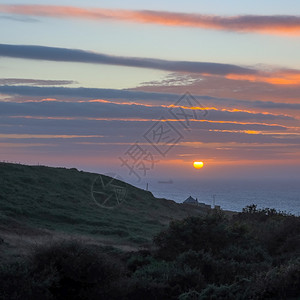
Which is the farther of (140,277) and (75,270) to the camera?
(140,277)

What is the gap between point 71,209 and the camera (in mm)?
44594

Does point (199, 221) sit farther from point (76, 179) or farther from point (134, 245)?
point (76, 179)

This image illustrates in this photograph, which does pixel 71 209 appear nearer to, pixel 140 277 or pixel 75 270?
pixel 140 277

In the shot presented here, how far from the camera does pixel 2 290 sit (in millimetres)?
12500

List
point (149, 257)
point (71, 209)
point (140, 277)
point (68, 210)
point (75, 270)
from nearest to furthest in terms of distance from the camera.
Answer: point (75, 270), point (140, 277), point (149, 257), point (68, 210), point (71, 209)

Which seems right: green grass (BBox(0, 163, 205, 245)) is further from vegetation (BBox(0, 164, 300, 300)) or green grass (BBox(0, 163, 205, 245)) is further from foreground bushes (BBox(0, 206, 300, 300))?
foreground bushes (BBox(0, 206, 300, 300))

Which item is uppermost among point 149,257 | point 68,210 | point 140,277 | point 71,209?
point 71,209

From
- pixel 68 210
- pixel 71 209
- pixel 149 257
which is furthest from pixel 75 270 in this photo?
pixel 71 209

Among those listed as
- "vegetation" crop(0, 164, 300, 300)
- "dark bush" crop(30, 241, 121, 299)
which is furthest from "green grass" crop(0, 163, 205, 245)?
"dark bush" crop(30, 241, 121, 299)

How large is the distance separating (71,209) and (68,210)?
0.85 m

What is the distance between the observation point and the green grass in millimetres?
35469

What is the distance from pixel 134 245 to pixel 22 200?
15637mm

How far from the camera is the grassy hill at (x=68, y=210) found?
32.7 meters

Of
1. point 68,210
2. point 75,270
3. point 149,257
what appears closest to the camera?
point 75,270
